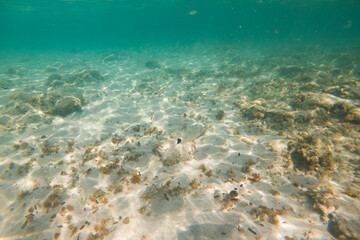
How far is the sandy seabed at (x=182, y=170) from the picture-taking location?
323 cm

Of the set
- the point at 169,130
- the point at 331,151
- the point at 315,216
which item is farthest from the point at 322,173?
the point at 169,130

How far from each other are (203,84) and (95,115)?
8.00 metres

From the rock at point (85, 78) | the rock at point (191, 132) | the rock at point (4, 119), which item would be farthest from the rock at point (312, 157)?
the rock at point (85, 78)

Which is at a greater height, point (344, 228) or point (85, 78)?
point (344, 228)

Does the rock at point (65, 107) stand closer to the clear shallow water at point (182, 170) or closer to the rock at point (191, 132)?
the clear shallow water at point (182, 170)

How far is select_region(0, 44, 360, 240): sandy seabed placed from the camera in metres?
3.23

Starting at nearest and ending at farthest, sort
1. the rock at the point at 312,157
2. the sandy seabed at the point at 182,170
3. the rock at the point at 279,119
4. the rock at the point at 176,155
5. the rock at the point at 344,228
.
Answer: the rock at the point at 344,228 < the sandy seabed at the point at 182,170 < the rock at the point at 312,157 < the rock at the point at 176,155 < the rock at the point at 279,119

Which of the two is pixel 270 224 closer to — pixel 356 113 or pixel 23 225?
pixel 23 225

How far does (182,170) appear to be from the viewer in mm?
4598

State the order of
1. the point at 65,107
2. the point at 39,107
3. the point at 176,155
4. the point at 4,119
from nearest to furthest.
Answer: the point at 176,155 → the point at 4,119 → the point at 65,107 → the point at 39,107

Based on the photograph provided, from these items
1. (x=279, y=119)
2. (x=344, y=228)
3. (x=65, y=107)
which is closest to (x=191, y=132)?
(x=344, y=228)

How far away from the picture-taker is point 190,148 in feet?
17.4

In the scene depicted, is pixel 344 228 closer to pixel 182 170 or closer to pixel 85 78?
pixel 182 170

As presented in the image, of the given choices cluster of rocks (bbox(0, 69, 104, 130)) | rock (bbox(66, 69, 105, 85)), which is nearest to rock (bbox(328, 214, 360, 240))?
cluster of rocks (bbox(0, 69, 104, 130))
